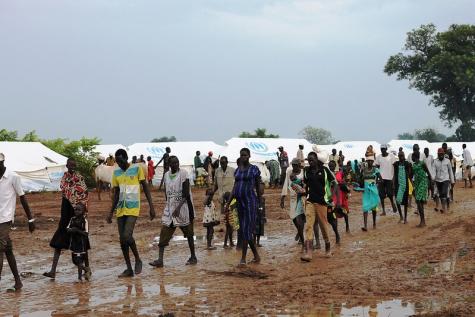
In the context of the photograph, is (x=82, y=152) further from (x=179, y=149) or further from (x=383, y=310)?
(x=383, y=310)

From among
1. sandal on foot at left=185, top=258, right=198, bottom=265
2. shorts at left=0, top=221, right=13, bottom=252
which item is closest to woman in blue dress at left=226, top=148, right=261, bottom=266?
sandal on foot at left=185, top=258, right=198, bottom=265

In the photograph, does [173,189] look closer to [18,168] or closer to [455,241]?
[455,241]

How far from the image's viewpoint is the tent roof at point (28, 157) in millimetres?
29562

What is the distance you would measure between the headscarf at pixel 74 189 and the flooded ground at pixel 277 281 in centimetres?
107

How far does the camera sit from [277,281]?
830 centimetres

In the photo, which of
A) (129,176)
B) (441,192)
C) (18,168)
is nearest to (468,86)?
(18,168)

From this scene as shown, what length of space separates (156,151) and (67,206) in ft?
91.5

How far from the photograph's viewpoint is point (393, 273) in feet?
27.8

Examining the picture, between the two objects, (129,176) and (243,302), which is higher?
(129,176)

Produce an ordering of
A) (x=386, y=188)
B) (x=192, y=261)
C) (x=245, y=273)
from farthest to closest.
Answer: (x=386, y=188)
(x=192, y=261)
(x=245, y=273)

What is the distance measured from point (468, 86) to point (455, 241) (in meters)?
48.2

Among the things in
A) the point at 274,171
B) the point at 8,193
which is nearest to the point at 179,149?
the point at 274,171

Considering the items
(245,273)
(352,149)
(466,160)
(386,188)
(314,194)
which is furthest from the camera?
(352,149)

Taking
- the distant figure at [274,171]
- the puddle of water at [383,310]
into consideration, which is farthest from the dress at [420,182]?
the distant figure at [274,171]
